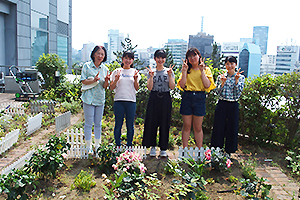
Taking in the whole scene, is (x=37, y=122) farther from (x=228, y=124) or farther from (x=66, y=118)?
(x=228, y=124)

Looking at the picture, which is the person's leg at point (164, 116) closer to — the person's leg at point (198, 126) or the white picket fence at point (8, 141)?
the person's leg at point (198, 126)

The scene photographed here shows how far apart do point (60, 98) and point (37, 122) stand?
8.93ft

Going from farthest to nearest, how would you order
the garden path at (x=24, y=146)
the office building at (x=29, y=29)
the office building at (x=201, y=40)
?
the office building at (x=201, y=40), the office building at (x=29, y=29), the garden path at (x=24, y=146)

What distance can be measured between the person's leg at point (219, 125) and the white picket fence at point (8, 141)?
3779 millimetres

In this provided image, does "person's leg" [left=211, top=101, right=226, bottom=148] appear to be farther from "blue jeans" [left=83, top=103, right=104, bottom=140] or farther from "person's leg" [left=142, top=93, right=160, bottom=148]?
"blue jeans" [left=83, top=103, right=104, bottom=140]

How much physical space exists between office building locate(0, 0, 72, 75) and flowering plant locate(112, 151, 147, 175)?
13.8 m

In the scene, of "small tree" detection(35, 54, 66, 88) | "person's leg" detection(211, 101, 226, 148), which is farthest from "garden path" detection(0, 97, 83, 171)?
"small tree" detection(35, 54, 66, 88)

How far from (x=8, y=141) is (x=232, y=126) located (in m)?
4.11

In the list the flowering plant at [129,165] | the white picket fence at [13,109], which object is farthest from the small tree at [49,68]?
the flowering plant at [129,165]

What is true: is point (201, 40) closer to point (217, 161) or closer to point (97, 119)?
point (97, 119)

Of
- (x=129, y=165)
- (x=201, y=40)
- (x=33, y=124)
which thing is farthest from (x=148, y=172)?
(x=201, y=40)

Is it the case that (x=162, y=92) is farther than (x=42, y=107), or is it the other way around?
(x=42, y=107)

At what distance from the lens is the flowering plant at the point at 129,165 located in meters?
2.99

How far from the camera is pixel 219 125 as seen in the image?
385 centimetres
